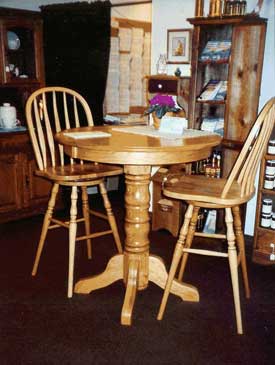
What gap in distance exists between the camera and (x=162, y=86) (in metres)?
3.31

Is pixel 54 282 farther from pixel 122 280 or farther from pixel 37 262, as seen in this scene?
pixel 122 280

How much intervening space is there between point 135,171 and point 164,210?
1234 mm

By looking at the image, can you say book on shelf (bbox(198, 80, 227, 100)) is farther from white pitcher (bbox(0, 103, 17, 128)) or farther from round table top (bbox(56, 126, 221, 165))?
white pitcher (bbox(0, 103, 17, 128))

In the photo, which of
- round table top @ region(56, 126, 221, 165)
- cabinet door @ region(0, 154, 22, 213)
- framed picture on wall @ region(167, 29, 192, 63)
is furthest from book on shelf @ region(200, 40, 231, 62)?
cabinet door @ region(0, 154, 22, 213)

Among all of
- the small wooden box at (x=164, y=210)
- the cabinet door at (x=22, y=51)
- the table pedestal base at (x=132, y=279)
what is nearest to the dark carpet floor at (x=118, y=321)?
the table pedestal base at (x=132, y=279)

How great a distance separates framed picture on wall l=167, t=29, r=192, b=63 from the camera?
10.8 feet

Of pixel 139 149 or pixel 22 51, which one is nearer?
pixel 139 149

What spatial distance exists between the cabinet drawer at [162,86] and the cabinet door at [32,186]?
1.18 meters

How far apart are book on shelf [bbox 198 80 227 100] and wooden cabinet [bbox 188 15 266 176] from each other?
0.03 metres

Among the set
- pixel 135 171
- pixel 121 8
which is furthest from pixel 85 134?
pixel 121 8

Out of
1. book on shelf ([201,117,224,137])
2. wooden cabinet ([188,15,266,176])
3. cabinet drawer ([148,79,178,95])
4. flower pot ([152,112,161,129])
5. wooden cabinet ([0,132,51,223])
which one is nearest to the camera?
flower pot ([152,112,161,129])

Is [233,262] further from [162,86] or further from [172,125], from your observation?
[162,86]

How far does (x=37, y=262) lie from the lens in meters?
2.68

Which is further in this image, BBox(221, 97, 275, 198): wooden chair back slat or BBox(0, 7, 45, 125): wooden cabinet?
BBox(0, 7, 45, 125): wooden cabinet
